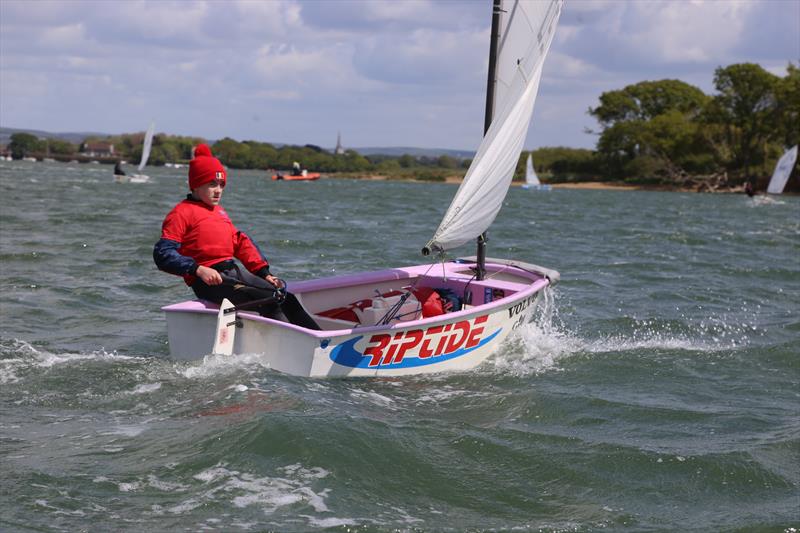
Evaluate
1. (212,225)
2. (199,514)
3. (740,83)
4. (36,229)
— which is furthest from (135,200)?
(740,83)

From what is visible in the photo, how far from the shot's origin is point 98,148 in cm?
16262

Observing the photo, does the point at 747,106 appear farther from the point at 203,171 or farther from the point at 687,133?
the point at 203,171

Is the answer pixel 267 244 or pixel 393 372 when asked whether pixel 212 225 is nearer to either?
pixel 393 372

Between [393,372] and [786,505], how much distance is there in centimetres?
343

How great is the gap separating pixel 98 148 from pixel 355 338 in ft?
538

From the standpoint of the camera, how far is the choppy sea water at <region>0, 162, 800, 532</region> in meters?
5.38

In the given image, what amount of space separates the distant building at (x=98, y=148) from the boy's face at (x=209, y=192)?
155 m

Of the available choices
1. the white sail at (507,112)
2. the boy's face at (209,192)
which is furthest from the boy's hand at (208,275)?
the white sail at (507,112)

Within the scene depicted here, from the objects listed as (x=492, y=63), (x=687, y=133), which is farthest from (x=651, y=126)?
(x=492, y=63)

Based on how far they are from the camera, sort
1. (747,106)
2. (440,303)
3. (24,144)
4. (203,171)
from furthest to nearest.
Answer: (24,144) < (747,106) < (440,303) < (203,171)

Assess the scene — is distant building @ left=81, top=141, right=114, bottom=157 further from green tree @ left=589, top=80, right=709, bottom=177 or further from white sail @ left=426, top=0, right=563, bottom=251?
white sail @ left=426, top=0, right=563, bottom=251

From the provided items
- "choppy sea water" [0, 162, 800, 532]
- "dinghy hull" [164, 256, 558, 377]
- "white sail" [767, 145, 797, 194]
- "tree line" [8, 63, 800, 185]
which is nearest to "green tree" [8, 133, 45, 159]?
"tree line" [8, 63, 800, 185]

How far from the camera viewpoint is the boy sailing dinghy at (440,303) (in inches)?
305

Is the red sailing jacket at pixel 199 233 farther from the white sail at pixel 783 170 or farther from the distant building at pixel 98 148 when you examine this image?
the distant building at pixel 98 148
